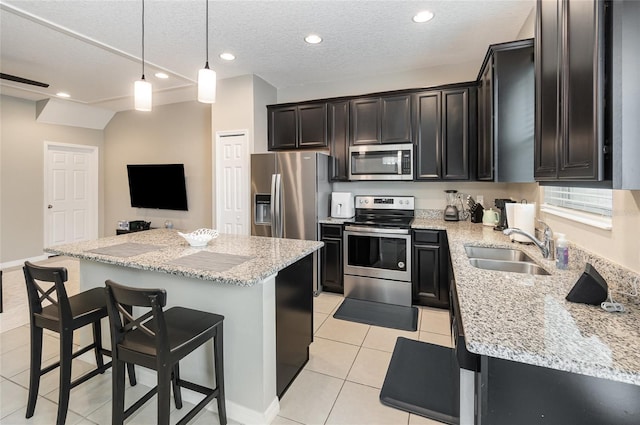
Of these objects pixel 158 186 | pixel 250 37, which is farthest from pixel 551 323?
pixel 158 186

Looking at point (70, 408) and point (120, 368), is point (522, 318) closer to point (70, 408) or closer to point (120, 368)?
point (120, 368)

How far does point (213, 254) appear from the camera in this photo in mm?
1994

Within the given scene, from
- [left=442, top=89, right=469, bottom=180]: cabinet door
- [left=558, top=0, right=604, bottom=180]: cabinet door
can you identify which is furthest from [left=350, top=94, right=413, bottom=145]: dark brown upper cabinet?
[left=558, top=0, right=604, bottom=180]: cabinet door

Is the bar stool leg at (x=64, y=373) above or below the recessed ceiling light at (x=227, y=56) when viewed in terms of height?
below


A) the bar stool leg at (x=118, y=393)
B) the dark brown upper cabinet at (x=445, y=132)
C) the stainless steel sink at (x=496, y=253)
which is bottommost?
the bar stool leg at (x=118, y=393)

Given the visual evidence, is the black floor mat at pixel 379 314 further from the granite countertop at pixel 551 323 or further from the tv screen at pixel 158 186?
the tv screen at pixel 158 186

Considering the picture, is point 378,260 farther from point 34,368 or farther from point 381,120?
point 34,368

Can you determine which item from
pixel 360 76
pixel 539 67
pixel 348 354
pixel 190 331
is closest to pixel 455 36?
pixel 360 76

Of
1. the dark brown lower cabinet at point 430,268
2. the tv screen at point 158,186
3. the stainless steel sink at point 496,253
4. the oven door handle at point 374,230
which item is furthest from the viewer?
the tv screen at point 158,186

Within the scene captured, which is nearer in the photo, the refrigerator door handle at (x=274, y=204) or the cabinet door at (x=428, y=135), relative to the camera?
the cabinet door at (x=428, y=135)

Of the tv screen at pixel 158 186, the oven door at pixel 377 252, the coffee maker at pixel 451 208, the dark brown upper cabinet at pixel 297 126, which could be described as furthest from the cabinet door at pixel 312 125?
the tv screen at pixel 158 186

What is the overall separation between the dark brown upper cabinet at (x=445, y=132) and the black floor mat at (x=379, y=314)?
1.58 metres

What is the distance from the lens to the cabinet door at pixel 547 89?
1.25 metres

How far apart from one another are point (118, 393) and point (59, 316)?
1.90 ft
